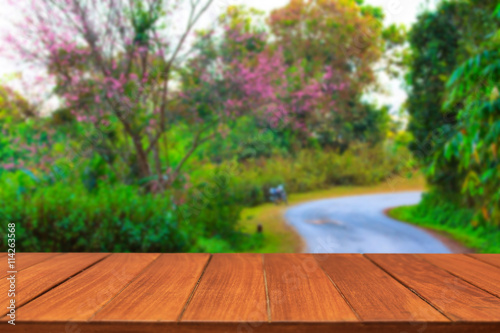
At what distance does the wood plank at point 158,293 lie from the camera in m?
0.53

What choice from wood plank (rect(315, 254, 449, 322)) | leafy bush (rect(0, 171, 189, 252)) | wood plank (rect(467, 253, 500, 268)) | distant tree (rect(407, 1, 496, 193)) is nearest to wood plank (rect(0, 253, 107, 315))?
wood plank (rect(315, 254, 449, 322))

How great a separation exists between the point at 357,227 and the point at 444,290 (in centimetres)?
238

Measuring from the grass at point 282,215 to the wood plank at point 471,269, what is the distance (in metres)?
1.85

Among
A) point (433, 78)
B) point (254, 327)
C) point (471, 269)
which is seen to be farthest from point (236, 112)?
point (254, 327)

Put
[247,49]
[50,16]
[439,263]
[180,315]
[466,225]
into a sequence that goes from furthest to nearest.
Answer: [466,225]
[247,49]
[50,16]
[439,263]
[180,315]

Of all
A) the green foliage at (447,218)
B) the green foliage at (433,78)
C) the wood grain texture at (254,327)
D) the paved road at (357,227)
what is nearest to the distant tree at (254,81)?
the paved road at (357,227)

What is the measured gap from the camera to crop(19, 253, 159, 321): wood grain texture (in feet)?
1.75

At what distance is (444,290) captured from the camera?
0.65 metres

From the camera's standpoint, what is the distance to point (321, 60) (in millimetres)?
2922

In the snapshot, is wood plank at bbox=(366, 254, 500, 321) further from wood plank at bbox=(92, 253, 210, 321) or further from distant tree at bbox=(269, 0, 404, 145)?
distant tree at bbox=(269, 0, 404, 145)

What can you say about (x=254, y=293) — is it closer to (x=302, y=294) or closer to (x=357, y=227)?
(x=302, y=294)

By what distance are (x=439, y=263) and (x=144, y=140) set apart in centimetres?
249

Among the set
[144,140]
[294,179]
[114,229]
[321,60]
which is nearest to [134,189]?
[144,140]

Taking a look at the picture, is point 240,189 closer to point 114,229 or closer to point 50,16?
point 114,229
